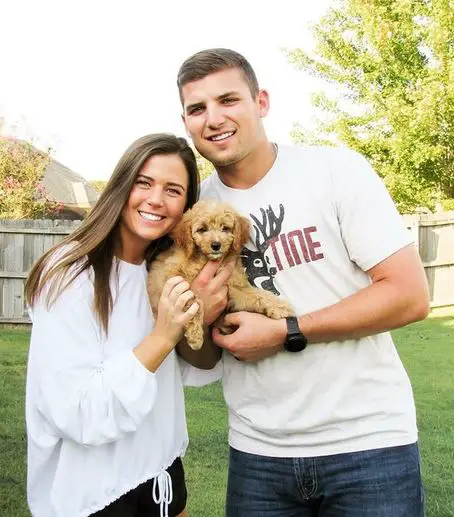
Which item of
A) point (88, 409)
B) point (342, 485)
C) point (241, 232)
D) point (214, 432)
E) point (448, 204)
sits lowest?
point (214, 432)

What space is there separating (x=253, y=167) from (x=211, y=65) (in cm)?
45

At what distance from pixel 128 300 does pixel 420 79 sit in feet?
58.3

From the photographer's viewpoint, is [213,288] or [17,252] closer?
[213,288]

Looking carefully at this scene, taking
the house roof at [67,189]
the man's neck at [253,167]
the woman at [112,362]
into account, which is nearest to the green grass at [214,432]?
the woman at [112,362]

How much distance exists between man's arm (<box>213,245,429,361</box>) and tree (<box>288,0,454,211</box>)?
1573cm

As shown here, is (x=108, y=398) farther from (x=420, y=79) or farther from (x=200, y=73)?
(x=420, y=79)

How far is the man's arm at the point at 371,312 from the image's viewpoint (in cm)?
248

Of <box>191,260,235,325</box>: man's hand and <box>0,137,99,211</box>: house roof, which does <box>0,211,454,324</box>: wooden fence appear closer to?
<box>191,260,235,325</box>: man's hand

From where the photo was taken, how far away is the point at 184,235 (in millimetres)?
3314

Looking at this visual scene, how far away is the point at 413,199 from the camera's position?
1888 cm

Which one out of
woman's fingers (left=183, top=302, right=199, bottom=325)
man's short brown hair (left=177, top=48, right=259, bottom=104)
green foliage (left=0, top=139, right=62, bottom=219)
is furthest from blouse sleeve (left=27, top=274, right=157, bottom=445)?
green foliage (left=0, top=139, right=62, bottom=219)

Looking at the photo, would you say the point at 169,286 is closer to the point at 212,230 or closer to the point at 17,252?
the point at 212,230

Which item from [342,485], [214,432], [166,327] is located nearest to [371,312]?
[342,485]

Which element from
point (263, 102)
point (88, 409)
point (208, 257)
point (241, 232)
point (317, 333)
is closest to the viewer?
point (88, 409)
